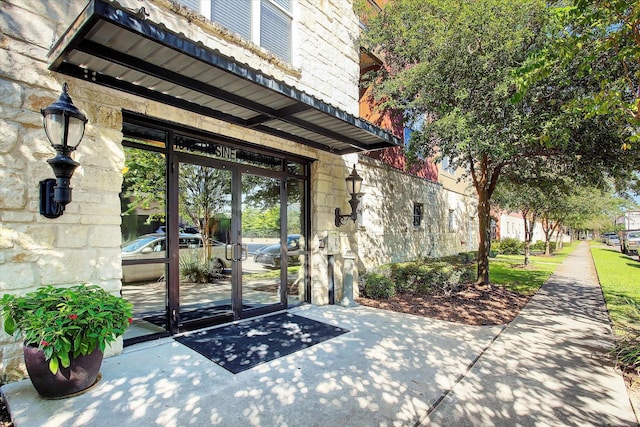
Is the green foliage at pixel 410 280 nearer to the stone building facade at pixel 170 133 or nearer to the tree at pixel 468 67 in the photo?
the stone building facade at pixel 170 133

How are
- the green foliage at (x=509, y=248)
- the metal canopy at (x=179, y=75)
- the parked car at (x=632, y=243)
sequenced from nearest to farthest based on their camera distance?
the metal canopy at (x=179, y=75) < the parked car at (x=632, y=243) < the green foliage at (x=509, y=248)

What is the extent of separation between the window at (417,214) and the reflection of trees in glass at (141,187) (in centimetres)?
966

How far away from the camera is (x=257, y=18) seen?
5277 mm

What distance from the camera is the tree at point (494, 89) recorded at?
566 cm

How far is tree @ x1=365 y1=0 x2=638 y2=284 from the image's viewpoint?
18.6ft

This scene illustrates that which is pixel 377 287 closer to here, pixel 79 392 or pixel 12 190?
pixel 79 392

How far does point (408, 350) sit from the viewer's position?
3.93m

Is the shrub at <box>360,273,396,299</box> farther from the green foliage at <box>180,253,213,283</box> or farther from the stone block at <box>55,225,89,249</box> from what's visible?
the stone block at <box>55,225,89,249</box>

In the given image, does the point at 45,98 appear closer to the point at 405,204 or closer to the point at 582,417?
the point at 582,417

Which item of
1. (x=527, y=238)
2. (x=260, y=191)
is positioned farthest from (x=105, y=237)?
(x=527, y=238)

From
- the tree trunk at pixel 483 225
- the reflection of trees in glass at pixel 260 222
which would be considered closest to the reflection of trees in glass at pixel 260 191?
the reflection of trees in glass at pixel 260 222

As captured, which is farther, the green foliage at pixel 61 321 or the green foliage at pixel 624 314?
the green foliage at pixel 624 314

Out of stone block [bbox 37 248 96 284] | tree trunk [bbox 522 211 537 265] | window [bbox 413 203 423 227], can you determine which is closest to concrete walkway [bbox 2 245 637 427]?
stone block [bbox 37 248 96 284]

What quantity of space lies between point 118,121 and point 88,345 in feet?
7.85
